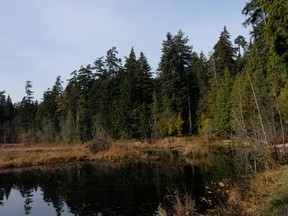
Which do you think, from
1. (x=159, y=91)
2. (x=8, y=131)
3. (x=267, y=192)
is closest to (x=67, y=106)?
(x=8, y=131)

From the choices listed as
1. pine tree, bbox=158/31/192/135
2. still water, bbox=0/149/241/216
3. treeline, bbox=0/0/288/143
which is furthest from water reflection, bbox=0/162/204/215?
pine tree, bbox=158/31/192/135

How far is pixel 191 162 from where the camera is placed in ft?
105

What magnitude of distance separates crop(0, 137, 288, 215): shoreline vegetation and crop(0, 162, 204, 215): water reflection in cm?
A: 264

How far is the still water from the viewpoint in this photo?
17734 millimetres

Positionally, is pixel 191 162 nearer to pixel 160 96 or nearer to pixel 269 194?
pixel 269 194

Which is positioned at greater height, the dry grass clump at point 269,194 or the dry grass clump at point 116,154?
the dry grass clump at point 116,154

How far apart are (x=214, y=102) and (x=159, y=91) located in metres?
12.3

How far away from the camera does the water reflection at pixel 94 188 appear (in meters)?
17.7

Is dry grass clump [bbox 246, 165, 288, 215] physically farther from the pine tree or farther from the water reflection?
the pine tree

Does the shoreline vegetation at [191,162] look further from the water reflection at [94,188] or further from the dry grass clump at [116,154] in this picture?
the water reflection at [94,188]

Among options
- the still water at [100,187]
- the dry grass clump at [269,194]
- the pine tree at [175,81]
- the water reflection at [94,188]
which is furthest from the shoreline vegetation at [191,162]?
the pine tree at [175,81]

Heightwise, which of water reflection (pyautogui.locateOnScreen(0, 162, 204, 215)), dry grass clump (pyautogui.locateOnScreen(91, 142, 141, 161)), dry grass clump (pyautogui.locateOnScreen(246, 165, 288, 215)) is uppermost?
dry grass clump (pyautogui.locateOnScreen(91, 142, 141, 161))

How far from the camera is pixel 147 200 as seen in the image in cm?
1830

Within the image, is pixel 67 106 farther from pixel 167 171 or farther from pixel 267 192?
pixel 267 192
